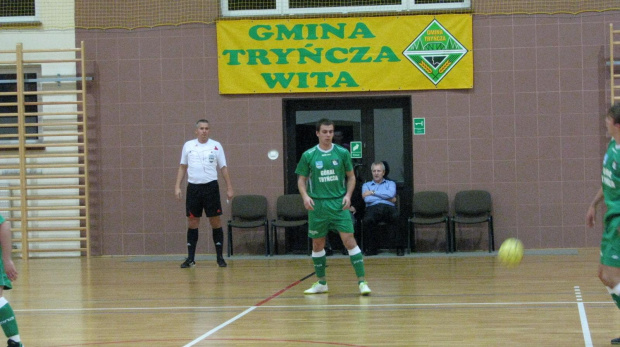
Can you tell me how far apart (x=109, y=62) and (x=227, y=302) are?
252 inches

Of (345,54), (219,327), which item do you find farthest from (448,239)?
(219,327)

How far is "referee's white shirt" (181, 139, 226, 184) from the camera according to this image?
10.5 meters

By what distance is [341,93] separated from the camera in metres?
12.4

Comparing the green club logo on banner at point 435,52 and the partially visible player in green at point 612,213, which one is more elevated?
the green club logo on banner at point 435,52

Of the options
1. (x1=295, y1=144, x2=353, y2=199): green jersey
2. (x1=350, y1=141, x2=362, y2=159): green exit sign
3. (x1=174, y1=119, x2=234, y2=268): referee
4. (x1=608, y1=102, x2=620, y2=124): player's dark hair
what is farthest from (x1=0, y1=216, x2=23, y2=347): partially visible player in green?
(x1=350, y1=141, x2=362, y2=159): green exit sign

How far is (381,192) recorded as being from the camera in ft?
39.0

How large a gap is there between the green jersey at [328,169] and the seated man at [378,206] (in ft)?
13.4

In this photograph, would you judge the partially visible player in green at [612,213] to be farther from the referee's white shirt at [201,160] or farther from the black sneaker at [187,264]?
the black sneaker at [187,264]

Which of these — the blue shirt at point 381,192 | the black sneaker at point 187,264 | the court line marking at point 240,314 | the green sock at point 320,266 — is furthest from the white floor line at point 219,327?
the blue shirt at point 381,192

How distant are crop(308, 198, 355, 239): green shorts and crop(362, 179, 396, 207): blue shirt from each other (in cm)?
415

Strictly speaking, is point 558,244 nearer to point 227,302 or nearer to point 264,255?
point 264,255

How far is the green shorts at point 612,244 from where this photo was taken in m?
4.88

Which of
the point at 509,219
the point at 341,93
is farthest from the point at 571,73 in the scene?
the point at 341,93

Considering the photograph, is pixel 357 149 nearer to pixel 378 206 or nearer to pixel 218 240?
pixel 378 206
